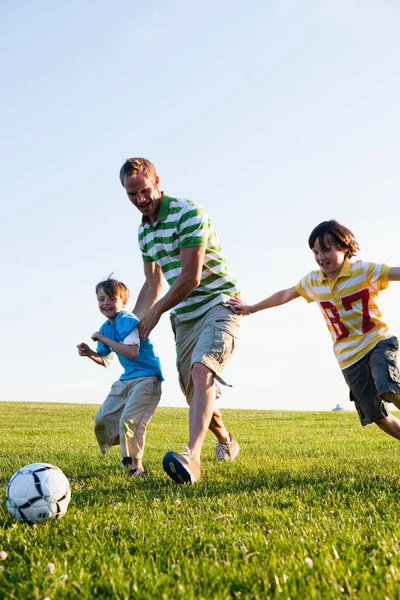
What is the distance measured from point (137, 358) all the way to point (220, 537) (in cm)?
432

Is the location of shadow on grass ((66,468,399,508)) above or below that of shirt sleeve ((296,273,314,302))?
below

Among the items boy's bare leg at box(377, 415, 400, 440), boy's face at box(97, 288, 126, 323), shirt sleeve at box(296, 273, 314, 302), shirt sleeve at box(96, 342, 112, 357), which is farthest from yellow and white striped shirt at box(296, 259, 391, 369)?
shirt sleeve at box(96, 342, 112, 357)

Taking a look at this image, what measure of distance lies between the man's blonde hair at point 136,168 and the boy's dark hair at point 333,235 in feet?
6.41

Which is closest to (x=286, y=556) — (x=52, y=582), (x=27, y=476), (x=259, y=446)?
(x=52, y=582)

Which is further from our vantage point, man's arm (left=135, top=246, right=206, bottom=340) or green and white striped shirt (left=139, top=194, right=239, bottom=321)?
green and white striped shirt (left=139, top=194, right=239, bottom=321)

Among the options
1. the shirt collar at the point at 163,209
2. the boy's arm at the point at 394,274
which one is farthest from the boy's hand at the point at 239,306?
the boy's arm at the point at 394,274

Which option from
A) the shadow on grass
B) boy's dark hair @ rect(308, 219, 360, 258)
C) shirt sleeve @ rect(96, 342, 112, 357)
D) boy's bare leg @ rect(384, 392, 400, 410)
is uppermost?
boy's dark hair @ rect(308, 219, 360, 258)

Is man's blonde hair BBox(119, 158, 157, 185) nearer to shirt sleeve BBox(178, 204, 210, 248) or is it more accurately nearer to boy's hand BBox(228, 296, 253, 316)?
shirt sleeve BBox(178, 204, 210, 248)

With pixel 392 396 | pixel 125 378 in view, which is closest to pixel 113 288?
pixel 125 378

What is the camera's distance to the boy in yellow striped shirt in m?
6.88

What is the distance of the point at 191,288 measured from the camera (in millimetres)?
6719

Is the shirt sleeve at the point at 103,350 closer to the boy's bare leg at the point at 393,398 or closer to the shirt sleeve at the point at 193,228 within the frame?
the shirt sleeve at the point at 193,228

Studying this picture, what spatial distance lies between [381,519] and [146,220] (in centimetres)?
429

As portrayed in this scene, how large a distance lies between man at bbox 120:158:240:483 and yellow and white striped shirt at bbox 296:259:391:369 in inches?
43.7
